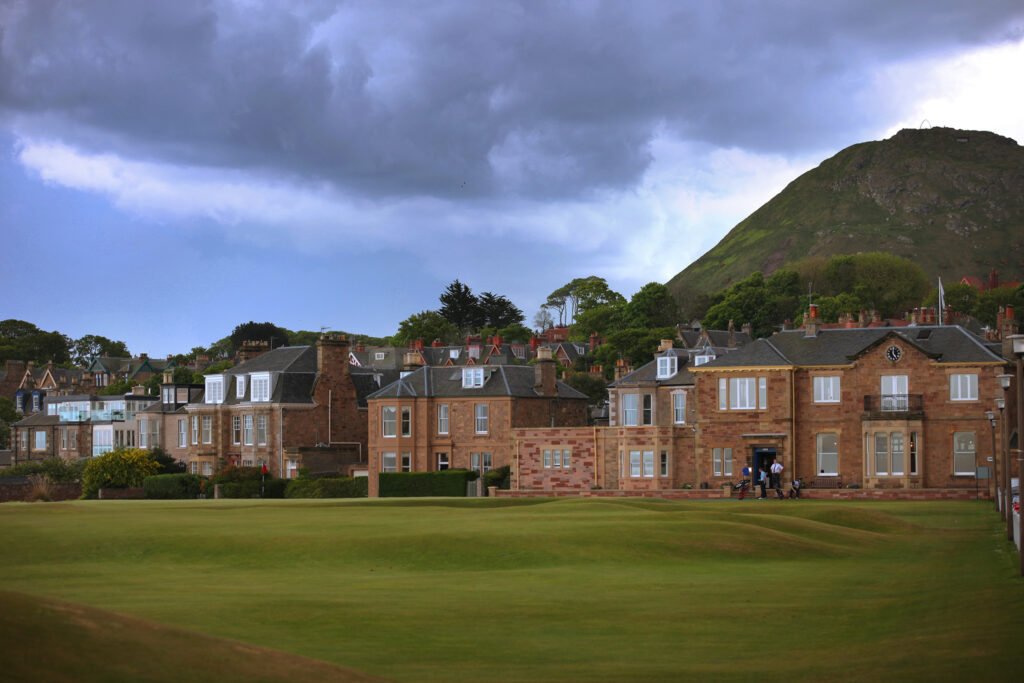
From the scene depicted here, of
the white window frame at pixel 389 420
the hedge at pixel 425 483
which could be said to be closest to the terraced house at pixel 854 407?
the hedge at pixel 425 483

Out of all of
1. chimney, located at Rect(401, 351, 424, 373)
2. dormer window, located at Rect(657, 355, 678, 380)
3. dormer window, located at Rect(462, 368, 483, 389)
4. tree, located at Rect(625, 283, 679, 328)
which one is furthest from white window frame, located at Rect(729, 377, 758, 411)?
tree, located at Rect(625, 283, 679, 328)

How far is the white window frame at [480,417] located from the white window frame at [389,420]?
213 inches

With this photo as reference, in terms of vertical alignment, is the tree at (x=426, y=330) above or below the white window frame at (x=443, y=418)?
above

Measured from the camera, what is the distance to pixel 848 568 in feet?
Result: 99.1

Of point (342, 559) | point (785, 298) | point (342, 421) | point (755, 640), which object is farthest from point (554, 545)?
point (785, 298)

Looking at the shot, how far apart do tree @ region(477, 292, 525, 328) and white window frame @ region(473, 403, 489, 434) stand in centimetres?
10210

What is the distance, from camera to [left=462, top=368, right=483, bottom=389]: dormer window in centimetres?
8150

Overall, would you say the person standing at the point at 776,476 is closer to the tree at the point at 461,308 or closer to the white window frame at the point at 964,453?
the white window frame at the point at 964,453

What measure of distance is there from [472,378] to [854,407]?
85.2 feet

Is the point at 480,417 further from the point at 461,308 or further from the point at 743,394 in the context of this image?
the point at 461,308

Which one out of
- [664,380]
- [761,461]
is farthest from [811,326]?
[664,380]

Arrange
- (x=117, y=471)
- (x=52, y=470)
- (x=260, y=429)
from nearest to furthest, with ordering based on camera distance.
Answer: (x=117, y=471) → (x=260, y=429) → (x=52, y=470)

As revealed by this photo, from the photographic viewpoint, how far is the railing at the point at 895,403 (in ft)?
215

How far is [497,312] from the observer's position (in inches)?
7249
